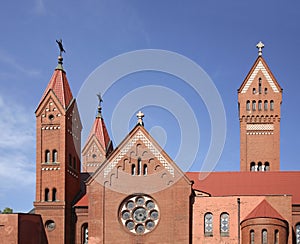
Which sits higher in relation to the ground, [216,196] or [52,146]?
[52,146]

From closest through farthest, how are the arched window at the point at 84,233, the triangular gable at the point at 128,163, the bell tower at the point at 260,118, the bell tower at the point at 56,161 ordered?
the triangular gable at the point at 128,163 < the bell tower at the point at 56,161 < the arched window at the point at 84,233 < the bell tower at the point at 260,118

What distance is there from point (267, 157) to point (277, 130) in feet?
10.4

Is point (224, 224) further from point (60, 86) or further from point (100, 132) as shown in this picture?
point (100, 132)

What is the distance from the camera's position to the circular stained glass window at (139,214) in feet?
178

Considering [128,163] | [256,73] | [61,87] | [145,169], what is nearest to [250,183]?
[145,169]

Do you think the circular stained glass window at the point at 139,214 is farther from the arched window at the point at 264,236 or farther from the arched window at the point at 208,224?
the arched window at the point at 264,236

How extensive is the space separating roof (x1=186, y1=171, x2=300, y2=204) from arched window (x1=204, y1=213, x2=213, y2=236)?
3.22 meters

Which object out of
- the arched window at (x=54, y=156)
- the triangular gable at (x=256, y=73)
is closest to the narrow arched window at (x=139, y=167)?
the arched window at (x=54, y=156)

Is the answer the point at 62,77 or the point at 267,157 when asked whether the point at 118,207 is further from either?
the point at 267,157

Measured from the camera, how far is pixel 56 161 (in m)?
56.6

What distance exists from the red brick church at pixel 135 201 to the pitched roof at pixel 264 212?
10 cm

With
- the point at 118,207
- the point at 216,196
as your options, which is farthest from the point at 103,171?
the point at 216,196

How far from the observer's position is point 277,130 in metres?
67.7

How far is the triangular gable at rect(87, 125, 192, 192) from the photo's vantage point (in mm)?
54188
